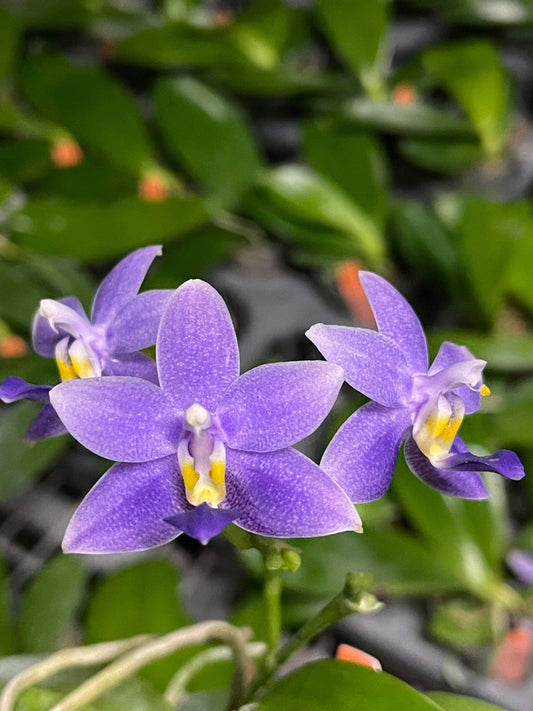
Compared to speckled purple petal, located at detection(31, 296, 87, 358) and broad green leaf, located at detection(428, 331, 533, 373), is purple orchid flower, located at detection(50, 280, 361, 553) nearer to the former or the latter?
speckled purple petal, located at detection(31, 296, 87, 358)

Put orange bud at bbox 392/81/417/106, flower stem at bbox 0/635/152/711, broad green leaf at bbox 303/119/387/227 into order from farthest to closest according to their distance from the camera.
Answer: orange bud at bbox 392/81/417/106
broad green leaf at bbox 303/119/387/227
flower stem at bbox 0/635/152/711

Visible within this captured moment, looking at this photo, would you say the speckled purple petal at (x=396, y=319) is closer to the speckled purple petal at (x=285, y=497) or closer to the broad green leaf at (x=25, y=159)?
the speckled purple petal at (x=285, y=497)

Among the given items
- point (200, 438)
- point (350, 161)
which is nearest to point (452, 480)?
point (200, 438)

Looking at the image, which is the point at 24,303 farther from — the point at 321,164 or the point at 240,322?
the point at 321,164

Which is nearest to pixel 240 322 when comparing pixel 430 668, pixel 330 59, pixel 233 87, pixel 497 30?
pixel 233 87

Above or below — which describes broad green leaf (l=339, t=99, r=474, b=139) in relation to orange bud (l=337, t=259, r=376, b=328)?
above

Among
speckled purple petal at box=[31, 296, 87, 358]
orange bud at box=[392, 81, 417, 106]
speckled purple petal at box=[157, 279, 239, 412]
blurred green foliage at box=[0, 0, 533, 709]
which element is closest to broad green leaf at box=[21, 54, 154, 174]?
blurred green foliage at box=[0, 0, 533, 709]

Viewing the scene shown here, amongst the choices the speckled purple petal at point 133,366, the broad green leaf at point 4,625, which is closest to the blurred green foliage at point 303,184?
the broad green leaf at point 4,625

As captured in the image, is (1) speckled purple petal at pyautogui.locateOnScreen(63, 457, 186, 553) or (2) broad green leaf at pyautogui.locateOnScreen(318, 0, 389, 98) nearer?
(1) speckled purple petal at pyautogui.locateOnScreen(63, 457, 186, 553)
